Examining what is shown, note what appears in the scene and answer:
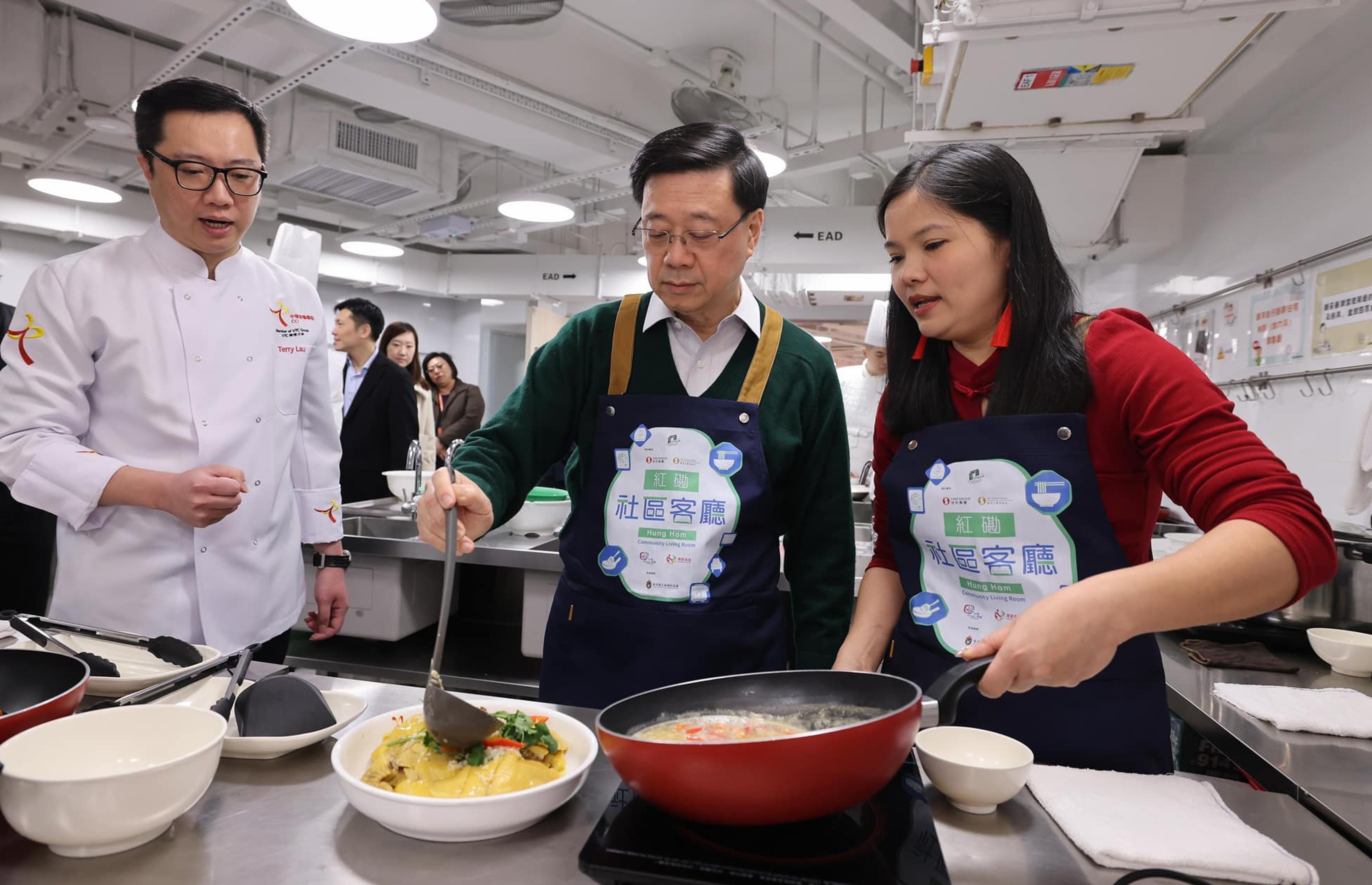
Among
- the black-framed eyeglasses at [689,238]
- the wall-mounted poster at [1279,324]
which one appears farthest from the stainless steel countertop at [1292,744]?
the wall-mounted poster at [1279,324]

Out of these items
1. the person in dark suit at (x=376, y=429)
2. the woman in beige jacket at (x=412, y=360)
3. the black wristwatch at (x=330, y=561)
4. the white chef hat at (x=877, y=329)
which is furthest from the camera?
the woman in beige jacket at (x=412, y=360)

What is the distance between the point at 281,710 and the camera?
96cm

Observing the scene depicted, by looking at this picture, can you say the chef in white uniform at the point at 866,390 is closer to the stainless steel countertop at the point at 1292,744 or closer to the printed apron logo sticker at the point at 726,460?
the stainless steel countertop at the point at 1292,744

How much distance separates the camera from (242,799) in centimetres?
86

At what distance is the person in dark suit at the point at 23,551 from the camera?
9.30ft

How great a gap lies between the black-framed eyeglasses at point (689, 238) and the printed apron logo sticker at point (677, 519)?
0.34m

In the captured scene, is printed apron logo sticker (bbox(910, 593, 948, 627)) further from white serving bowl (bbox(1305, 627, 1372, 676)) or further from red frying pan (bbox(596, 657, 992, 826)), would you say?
white serving bowl (bbox(1305, 627, 1372, 676))

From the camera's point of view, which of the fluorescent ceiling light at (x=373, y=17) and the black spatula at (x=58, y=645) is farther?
the fluorescent ceiling light at (x=373, y=17)

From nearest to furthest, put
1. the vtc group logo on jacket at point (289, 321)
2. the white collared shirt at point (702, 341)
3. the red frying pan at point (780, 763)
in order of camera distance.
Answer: the red frying pan at point (780, 763) → the white collared shirt at point (702, 341) → the vtc group logo on jacket at point (289, 321)

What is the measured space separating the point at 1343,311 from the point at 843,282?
4903 mm

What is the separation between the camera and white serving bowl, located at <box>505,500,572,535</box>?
2961 millimetres

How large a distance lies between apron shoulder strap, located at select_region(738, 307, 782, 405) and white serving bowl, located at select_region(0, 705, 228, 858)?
1033 mm

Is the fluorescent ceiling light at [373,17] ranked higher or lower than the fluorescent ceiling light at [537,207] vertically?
lower

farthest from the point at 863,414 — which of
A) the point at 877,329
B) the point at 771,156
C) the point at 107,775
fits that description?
the point at 107,775
